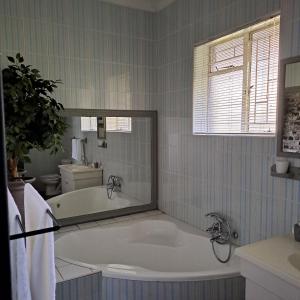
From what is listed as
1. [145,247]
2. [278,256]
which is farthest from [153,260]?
[278,256]

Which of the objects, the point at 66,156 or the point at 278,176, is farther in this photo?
the point at 66,156

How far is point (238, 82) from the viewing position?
2225mm

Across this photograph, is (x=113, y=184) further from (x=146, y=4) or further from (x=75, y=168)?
(x=146, y=4)

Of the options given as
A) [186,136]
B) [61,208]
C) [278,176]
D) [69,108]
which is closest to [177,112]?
[186,136]

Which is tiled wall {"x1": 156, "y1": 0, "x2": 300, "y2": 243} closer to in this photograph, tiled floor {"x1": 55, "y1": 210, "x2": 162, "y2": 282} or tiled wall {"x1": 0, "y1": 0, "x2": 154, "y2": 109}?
tiled wall {"x1": 0, "y1": 0, "x2": 154, "y2": 109}

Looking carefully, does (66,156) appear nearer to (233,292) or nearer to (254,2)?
(233,292)

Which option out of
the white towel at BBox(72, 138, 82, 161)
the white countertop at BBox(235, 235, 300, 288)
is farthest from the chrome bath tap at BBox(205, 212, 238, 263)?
the white towel at BBox(72, 138, 82, 161)

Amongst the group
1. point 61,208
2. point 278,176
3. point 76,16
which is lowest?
point 61,208

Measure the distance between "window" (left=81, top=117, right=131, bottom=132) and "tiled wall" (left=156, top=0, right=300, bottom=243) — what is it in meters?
0.37

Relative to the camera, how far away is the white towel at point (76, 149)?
272 cm

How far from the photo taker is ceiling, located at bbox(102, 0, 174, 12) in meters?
2.79

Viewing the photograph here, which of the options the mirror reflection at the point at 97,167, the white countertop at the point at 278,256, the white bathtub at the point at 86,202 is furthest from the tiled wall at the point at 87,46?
the white countertop at the point at 278,256

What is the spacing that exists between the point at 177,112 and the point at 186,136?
270 mm

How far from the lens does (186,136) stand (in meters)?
2.71
